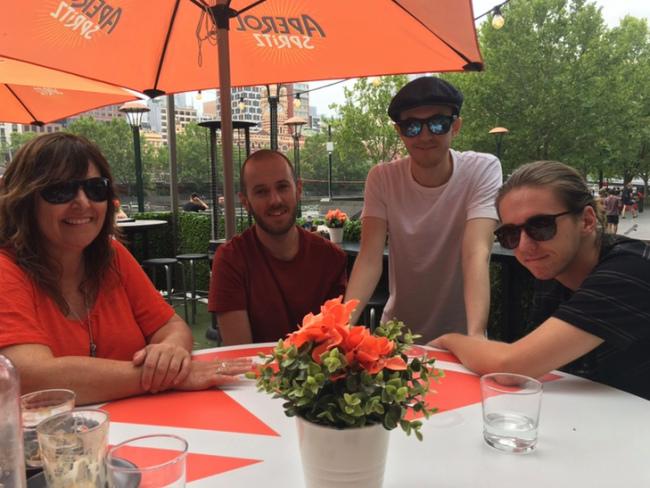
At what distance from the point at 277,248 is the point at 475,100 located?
68.6 feet

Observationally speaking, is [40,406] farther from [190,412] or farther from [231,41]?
[231,41]

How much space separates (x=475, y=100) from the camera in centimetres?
2106

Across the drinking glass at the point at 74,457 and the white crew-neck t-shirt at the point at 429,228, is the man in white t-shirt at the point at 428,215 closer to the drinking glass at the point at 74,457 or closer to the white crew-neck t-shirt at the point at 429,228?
the white crew-neck t-shirt at the point at 429,228

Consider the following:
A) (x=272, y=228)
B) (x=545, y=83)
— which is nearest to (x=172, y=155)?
(x=272, y=228)

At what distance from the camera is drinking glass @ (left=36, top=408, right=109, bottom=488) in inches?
31.2

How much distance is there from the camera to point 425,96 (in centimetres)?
208

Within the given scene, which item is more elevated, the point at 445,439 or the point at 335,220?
the point at 335,220

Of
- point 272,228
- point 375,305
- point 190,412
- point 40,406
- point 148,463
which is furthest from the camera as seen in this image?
point 375,305

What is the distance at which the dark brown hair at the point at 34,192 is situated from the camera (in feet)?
5.16

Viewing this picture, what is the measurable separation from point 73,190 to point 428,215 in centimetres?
146

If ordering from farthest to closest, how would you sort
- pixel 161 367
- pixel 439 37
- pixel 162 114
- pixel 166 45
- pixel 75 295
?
pixel 162 114, pixel 166 45, pixel 439 37, pixel 75 295, pixel 161 367

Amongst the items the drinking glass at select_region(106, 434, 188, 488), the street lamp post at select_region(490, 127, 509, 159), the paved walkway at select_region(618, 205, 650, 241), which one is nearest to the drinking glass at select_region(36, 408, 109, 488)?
the drinking glass at select_region(106, 434, 188, 488)

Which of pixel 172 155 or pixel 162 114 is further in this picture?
pixel 162 114

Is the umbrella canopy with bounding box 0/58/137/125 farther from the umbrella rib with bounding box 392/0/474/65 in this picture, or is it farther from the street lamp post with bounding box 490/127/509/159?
the street lamp post with bounding box 490/127/509/159
